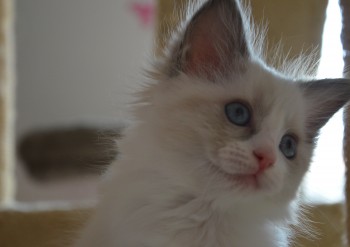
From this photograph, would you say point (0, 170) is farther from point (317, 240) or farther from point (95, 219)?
point (317, 240)

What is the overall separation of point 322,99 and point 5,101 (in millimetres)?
1201

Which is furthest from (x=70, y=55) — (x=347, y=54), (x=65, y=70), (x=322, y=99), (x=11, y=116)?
(x=347, y=54)

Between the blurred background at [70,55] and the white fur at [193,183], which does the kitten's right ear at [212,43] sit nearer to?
the white fur at [193,183]

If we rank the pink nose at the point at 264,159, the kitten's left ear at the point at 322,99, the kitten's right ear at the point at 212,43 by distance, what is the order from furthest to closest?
the kitten's left ear at the point at 322,99 → the kitten's right ear at the point at 212,43 → the pink nose at the point at 264,159

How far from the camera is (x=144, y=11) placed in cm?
411

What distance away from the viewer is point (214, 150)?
2.99ft

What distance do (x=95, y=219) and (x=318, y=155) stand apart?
0.51 meters

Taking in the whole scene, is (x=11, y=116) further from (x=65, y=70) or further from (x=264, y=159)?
(x=65, y=70)

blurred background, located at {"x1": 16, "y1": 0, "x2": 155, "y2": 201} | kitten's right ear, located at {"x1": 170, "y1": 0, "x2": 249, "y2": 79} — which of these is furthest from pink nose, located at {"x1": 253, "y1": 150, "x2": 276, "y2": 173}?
blurred background, located at {"x1": 16, "y1": 0, "x2": 155, "y2": 201}

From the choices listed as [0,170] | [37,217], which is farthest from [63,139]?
[37,217]

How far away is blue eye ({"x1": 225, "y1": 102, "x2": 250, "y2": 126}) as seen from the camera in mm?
946

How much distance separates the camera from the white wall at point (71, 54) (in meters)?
3.97

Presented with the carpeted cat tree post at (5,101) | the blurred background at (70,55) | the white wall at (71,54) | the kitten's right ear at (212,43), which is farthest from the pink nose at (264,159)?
the white wall at (71,54)

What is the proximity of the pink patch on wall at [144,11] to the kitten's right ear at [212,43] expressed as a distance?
3087 mm
